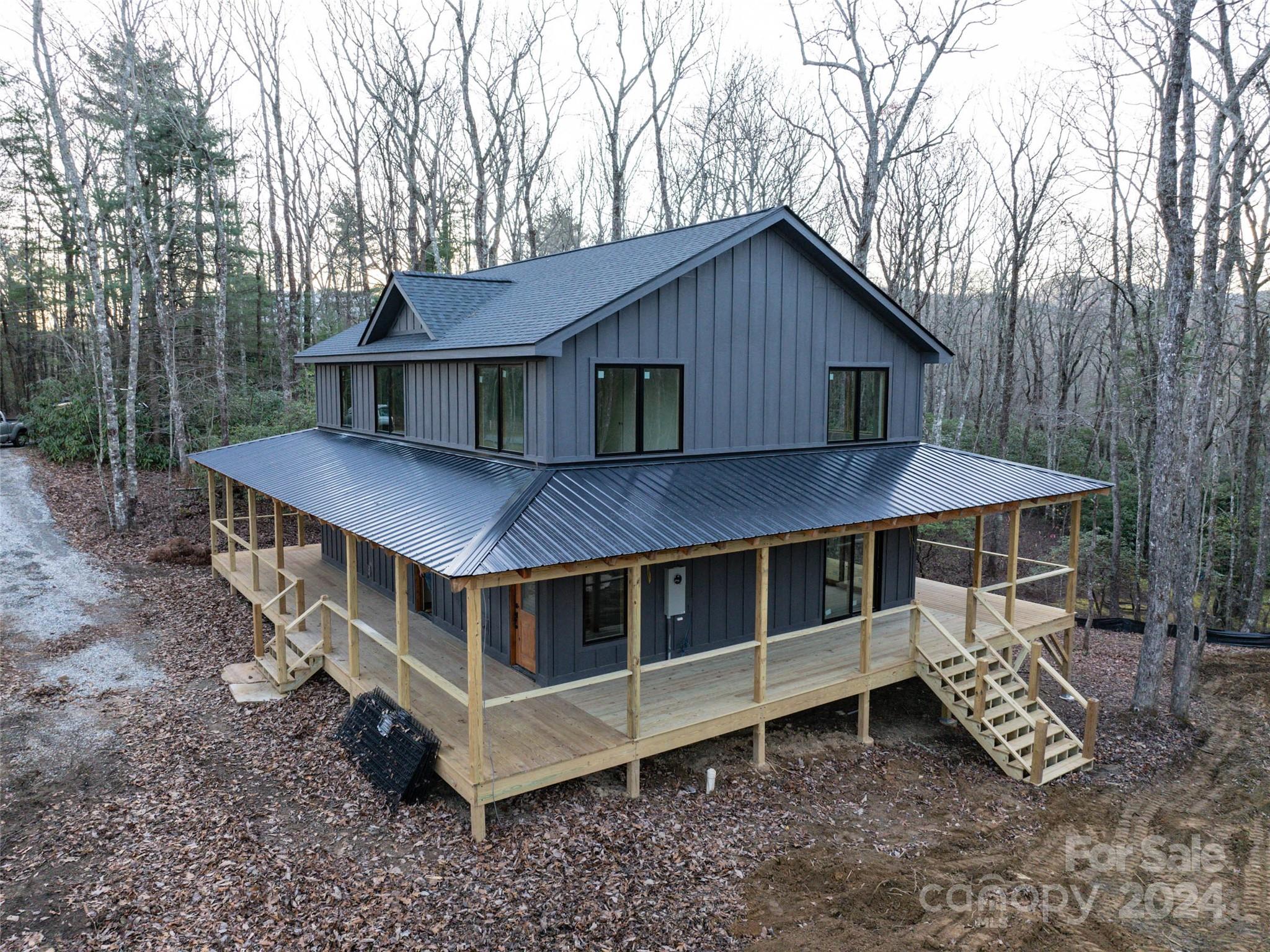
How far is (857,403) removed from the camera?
13820 mm

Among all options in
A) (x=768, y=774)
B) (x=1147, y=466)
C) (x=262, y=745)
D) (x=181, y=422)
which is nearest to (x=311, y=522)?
(x=181, y=422)

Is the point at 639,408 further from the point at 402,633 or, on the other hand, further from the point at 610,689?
the point at 402,633

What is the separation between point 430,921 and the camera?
707cm

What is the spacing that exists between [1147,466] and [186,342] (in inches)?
1258

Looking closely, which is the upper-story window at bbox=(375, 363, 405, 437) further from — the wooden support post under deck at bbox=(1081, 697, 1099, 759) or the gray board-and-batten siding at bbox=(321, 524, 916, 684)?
the wooden support post under deck at bbox=(1081, 697, 1099, 759)

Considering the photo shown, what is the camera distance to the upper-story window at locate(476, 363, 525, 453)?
11383 millimetres

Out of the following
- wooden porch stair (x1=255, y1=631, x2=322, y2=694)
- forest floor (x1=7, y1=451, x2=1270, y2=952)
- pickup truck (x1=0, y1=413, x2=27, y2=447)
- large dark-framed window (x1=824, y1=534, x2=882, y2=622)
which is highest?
pickup truck (x1=0, y1=413, x2=27, y2=447)

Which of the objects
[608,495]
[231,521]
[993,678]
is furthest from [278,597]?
[993,678]

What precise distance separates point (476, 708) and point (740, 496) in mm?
4544

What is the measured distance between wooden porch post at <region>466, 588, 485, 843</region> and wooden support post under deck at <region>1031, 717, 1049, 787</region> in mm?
7148

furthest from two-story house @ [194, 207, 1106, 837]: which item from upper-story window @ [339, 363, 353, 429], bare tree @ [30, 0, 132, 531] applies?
bare tree @ [30, 0, 132, 531]

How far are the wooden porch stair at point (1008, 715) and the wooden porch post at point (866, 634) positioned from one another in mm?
1054

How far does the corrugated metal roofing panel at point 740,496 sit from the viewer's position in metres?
8.80

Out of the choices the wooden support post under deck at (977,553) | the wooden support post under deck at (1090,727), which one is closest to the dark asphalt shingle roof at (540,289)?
the wooden support post under deck at (977,553)
